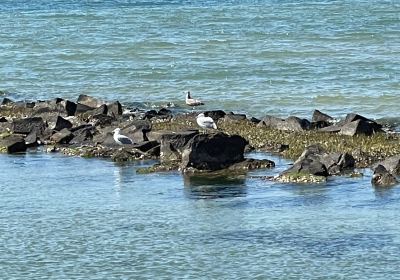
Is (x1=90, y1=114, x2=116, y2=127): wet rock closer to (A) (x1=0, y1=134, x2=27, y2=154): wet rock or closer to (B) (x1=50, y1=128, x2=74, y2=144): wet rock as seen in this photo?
(B) (x1=50, y1=128, x2=74, y2=144): wet rock

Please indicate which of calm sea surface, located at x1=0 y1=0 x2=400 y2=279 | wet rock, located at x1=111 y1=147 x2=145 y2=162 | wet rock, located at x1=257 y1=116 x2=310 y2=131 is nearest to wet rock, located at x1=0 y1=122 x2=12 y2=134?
calm sea surface, located at x1=0 y1=0 x2=400 y2=279

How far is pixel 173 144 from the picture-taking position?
30953 mm

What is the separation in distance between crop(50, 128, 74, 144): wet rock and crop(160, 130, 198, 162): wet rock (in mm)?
4125

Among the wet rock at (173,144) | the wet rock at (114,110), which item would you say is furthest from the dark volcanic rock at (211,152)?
the wet rock at (114,110)

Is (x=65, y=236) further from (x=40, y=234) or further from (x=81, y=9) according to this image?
(x=81, y=9)

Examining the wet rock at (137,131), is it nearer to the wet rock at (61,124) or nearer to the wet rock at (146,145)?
the wet rock at (146,145)

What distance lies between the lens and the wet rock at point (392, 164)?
27828 mm

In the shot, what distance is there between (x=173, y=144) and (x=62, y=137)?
15.5 ft

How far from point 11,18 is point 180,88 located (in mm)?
45707

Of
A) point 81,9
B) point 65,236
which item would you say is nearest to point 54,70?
point 65,236

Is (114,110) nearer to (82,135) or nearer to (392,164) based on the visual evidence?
(82,135)

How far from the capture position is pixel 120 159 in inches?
1240

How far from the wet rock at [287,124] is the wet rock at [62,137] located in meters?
5.66

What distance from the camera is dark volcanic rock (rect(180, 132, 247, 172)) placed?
96.0ft
